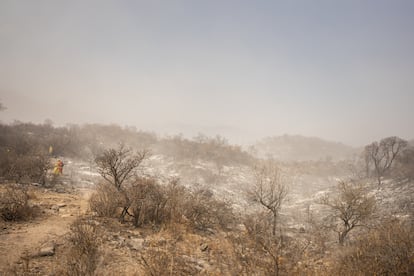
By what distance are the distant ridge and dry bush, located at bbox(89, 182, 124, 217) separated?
32.1m

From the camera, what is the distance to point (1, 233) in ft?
15.9

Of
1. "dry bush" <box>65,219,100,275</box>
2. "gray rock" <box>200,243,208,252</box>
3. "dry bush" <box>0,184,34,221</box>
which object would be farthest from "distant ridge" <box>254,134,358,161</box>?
"dry bush" <box>65,219,100,275</box>

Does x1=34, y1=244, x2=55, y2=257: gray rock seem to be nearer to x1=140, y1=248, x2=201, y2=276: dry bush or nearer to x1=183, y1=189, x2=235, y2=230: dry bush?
x1=140, y1=248, x2=201, y2=276: dry bush

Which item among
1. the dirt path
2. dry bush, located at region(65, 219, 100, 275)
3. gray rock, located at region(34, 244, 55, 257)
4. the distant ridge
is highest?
the distant ridge

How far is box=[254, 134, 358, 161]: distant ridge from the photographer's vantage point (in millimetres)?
38219

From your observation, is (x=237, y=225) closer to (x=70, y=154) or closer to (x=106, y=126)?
(x=70, y=154)

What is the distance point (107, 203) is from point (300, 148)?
130 ft

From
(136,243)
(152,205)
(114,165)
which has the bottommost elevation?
(136,243)

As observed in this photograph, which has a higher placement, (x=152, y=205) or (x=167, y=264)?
(x=152, y=205)

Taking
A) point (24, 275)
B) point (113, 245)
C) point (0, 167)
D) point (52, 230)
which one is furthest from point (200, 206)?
point (0, 167)

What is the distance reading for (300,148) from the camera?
40.6m

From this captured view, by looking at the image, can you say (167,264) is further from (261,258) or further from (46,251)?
(46,251)

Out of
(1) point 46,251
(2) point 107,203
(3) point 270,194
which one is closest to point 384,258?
(3) point 270,194

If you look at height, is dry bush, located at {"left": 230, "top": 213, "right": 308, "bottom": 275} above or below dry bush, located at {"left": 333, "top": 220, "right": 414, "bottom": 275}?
below
